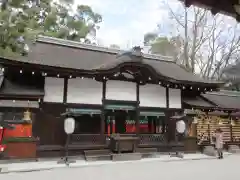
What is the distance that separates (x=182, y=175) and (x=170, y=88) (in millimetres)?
7168

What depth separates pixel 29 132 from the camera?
11.8 metres

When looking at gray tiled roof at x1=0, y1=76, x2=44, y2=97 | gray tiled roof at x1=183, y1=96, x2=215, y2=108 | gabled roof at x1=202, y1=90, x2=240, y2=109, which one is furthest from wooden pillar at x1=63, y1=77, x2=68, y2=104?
gabled roof at x1=202, y1=90, x2=240, y2=109

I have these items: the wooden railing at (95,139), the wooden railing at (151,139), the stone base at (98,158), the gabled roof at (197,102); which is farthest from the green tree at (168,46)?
the stone base at (98,158)

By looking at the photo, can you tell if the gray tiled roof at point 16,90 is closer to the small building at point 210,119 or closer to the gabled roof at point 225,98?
the small building at point 210,119

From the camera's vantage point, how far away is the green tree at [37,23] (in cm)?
1327

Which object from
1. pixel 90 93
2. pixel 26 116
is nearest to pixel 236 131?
pixel 90 93

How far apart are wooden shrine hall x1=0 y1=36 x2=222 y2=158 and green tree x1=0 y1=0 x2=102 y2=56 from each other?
2.99 ft

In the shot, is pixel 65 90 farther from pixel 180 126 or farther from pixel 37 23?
pixel 37 23

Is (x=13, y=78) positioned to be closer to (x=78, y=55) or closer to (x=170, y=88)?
(x=78, y=55)

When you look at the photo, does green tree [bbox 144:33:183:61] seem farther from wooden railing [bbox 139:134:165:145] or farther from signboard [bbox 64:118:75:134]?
signboard [bbox 64:118:75:134]

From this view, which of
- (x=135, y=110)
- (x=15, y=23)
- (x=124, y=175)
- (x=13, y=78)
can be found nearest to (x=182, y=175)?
(x=124, y=175)

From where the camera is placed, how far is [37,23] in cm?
2270

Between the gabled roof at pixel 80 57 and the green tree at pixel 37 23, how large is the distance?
0.83m

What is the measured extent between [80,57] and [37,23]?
9.52 m
